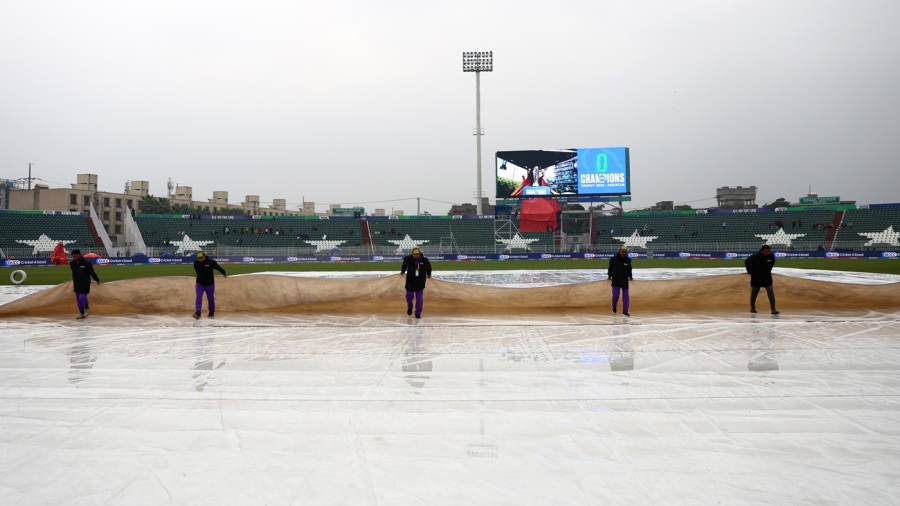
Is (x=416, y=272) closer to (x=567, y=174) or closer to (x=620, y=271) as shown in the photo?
(x=620, y=271)

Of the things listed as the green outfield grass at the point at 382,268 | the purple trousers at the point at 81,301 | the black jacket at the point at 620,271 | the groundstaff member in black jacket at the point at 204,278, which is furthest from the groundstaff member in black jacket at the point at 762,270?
the green outfield grass at the point at 382,268

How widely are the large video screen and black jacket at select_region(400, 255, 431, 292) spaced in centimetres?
4538

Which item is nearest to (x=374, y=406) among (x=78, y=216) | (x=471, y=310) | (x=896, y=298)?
(x=471, y=310)

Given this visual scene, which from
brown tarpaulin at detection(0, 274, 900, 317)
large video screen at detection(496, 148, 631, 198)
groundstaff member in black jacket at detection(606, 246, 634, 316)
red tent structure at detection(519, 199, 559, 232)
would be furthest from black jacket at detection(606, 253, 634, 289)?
large video screen at detection(496, 148, 631, 198)

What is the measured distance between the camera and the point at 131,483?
3.99m

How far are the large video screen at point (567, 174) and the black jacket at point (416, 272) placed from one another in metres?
45.4

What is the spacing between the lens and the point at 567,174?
5638 cm

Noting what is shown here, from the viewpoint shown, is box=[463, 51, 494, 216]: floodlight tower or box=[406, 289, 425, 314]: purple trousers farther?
box=[463, 51, 494, 216]: floodlight tower

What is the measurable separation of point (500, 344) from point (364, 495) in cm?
577

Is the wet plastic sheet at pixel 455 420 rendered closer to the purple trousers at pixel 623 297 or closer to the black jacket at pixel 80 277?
the purple trousers at pixel 623 297

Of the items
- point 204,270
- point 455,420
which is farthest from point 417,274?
point 455,420

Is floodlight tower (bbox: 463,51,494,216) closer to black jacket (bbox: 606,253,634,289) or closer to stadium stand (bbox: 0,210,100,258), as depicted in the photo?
stadium stand (bbox: 0,210,100,258)

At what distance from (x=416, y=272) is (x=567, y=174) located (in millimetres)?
46215

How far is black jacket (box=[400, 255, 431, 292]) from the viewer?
12.5 metres
